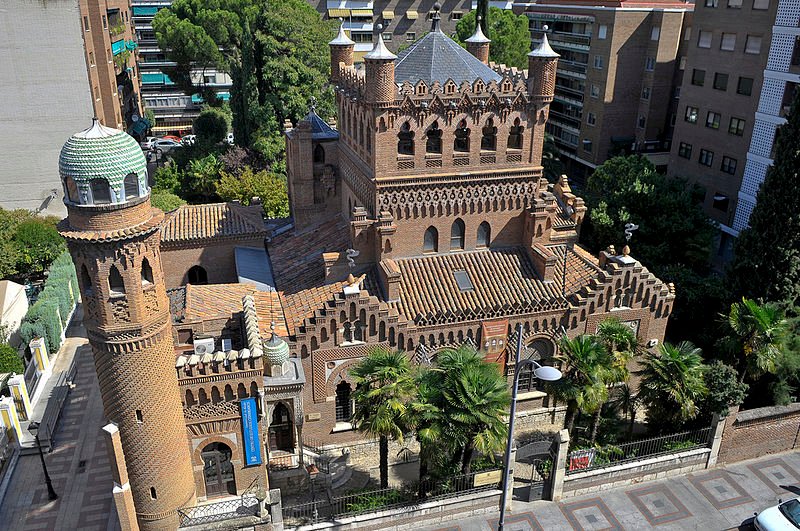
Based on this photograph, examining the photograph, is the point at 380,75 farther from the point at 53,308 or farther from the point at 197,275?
the point at 53,308

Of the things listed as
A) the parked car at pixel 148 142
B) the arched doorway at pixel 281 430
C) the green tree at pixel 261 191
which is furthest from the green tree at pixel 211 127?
the arched doorway at pixel 281 430

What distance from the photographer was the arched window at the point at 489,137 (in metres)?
28.4

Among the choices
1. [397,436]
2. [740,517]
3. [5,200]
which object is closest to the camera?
[397,436]

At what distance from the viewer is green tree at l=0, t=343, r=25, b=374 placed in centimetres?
3138

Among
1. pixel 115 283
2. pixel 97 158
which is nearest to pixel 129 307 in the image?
pixel 115 283

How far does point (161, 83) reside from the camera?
102 metres

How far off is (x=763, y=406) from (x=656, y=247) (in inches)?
589

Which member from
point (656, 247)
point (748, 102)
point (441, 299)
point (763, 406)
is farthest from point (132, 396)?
point (748, 102)

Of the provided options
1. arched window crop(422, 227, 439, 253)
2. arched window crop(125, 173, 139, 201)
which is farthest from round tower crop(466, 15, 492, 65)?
arched window crop(125, 173, 139, 201)

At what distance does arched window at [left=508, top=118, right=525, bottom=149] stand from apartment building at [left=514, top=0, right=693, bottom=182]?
37.9m

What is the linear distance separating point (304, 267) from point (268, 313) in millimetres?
4289

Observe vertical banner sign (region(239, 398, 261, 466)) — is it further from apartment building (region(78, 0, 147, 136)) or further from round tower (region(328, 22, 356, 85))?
apartment building (region(78, 0, 147, 136))

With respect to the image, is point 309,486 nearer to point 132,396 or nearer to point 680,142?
point 132,396

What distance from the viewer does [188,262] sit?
112 feet
